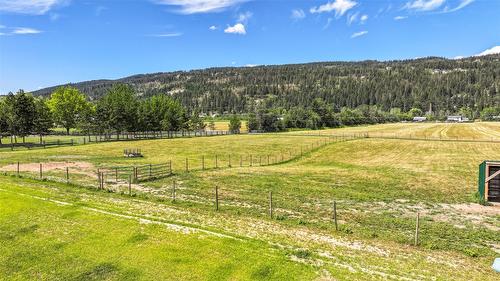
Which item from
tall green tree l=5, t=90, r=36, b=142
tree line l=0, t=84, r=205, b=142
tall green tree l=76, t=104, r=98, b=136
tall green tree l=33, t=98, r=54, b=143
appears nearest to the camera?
tall green tree l=5, t=90, r=36, b=142

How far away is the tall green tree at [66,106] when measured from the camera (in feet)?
318

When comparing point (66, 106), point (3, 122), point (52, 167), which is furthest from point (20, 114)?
point (52, 167)

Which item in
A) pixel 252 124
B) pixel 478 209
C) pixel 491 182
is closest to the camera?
pixel 478 209

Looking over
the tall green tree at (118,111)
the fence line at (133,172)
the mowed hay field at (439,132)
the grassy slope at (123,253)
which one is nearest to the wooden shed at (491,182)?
the grassy slope at (123,253)

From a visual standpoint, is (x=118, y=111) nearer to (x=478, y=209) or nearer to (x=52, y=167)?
(x=52, y=167)

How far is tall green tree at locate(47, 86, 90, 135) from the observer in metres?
96.8

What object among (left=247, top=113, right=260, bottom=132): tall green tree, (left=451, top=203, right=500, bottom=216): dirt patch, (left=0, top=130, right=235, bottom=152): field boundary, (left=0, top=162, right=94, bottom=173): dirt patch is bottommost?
(left=451, top=203, right=500, bottom=216): dirt patch

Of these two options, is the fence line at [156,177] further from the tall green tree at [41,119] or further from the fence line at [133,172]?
the tall green tree at [41,119]

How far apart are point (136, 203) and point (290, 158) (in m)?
36.0

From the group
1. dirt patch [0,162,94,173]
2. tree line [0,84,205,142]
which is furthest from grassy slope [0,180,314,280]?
tree line [0,84,205,142]

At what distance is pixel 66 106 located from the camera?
322ft

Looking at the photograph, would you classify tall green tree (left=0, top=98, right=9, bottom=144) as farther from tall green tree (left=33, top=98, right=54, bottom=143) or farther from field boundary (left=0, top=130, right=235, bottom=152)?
tall green tree (left=33, top=98, right=54, bottom=143)

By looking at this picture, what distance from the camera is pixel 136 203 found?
23.4m

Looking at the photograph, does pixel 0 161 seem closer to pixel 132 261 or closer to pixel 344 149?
pixel 132 261
